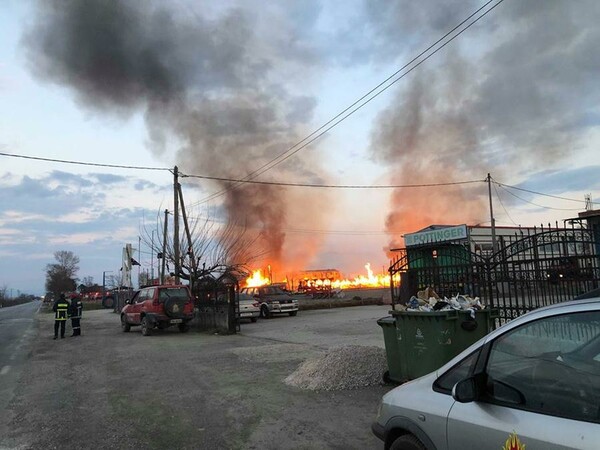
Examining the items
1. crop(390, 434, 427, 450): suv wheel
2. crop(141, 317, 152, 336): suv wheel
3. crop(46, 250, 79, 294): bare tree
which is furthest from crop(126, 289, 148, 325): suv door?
crop(46, 250, 79, 294): bare tree

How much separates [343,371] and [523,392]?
A: 17.0ft

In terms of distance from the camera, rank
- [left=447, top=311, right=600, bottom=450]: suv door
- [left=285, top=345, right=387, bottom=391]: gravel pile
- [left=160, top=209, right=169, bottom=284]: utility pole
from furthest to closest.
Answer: [left=160, top=209, right=169, bottom=284]: utility pole
[left=285, top=345, right=387, bottom=391]: gravel pile
[left=447, top=311, right=600, bottom=450]: suv door

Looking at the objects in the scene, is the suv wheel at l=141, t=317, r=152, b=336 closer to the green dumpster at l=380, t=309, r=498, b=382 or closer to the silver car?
the green dumpster at l=380, t=309, r=498, b=382

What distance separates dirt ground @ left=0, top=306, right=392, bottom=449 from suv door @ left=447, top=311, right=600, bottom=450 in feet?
8.35

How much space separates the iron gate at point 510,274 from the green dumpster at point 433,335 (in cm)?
131

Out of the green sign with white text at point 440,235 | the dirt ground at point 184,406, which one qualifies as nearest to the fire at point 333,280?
the green sign with white text at point 440,235

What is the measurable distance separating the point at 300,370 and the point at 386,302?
88.6 ft

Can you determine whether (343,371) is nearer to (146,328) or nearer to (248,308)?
(146,328)

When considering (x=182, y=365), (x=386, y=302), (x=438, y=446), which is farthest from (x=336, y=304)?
(x=438, y=446)

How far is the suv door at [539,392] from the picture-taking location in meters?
2.28

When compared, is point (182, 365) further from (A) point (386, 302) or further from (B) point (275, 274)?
(B) point (275, 274)

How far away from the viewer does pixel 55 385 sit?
340 inches

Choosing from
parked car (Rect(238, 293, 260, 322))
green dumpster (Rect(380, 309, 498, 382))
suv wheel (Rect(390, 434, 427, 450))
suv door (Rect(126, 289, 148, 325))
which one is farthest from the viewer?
parked car (Rect(238, 293, 260, 322))

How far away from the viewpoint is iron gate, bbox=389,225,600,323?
286 inches
